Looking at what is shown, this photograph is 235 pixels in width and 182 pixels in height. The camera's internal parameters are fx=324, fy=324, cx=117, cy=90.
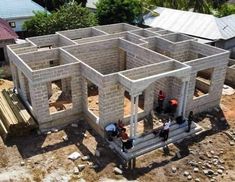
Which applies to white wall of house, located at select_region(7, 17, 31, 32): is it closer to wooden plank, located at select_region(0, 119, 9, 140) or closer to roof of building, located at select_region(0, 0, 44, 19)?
roof of building, located at select_region(0, 0, 44, 19)

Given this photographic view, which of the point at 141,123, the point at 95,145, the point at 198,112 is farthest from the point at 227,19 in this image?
the point at 95,145

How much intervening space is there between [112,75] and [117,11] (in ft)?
54.2

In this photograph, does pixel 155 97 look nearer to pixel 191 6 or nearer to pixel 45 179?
pixel 45 179

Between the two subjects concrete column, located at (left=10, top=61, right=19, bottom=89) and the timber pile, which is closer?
the timber pile

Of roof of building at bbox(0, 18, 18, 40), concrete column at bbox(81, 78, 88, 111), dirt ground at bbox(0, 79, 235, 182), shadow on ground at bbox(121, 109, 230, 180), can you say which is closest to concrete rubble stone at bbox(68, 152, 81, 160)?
dirt ground at bbox(0, 79, 235, 182)

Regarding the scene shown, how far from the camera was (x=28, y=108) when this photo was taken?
19641mm

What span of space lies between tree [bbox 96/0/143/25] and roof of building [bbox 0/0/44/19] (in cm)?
663

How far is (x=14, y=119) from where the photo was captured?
18266 mm

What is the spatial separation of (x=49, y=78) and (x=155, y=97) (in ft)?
23.5

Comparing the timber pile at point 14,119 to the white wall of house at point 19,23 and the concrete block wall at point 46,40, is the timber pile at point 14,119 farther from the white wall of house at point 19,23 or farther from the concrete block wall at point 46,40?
Answer: the white wall of house at point 19,23

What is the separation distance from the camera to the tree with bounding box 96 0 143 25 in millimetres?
31656

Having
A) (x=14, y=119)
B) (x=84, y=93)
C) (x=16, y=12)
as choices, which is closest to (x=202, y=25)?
(x=84, y=93)

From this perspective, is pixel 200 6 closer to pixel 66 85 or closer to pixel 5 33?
pixel 66 85

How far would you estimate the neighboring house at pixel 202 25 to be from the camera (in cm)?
2838
